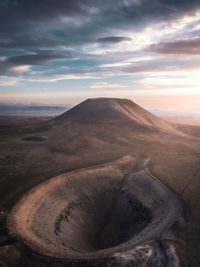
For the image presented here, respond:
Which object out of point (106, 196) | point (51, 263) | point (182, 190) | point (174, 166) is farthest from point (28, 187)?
point (174, 166)

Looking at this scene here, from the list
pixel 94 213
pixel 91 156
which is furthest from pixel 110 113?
pixel 94 213

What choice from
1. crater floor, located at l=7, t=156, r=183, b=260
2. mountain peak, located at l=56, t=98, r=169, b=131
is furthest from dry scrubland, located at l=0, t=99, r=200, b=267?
crater floor, located at l=7, t=156, r=183, b=260

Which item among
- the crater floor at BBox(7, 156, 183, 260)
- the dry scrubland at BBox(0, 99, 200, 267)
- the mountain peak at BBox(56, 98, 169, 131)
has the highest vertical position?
the mountain peak at BBox(56, 98, 169, 131)

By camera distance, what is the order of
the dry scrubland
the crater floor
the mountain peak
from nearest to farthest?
1. the dry scrubland
2. the crater floor
3. the mountain peak

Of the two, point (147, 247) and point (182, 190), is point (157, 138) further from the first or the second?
point (147, 247)

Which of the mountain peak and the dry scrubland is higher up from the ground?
the mountain peak

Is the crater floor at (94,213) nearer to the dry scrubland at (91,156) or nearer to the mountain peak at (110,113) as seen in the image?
the dry scrubland at (91,156)

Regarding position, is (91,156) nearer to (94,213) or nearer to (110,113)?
(94,213)

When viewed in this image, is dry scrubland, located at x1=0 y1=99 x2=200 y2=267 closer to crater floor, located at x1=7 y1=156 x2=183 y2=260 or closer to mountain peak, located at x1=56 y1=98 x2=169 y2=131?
mountain peak, located at x1=56 y1=98 x2=169 y2=131

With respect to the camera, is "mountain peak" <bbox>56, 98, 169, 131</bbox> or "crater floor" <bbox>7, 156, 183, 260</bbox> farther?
"mountain peak" <bbox>56, 98, 169, 131</bbox>
